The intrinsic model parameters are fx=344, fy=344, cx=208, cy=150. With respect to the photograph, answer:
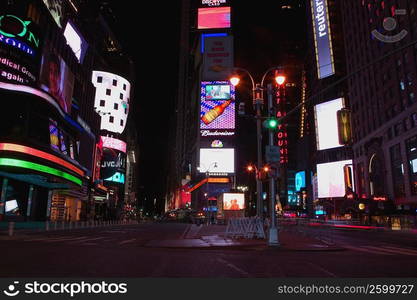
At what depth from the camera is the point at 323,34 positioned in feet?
349

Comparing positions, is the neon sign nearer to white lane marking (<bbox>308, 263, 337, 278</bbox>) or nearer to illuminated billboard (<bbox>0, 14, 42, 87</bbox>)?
illuminated billboard (<bbox>0, 14, 42, 87</bbox>)

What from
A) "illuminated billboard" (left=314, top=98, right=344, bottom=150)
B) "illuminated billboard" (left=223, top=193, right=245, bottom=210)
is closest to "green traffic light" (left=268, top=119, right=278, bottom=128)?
"illuminated billboard" (left=223, top=193, right=245, bottom=210)

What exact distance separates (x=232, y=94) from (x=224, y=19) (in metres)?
26.5

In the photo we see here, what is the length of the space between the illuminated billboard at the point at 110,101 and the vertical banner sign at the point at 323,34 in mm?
62039

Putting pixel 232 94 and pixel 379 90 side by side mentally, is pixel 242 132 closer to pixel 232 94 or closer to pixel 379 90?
pixel 232 94

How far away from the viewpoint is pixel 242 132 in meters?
177

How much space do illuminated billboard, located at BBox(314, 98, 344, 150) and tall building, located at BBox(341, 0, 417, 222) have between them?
11371 mm

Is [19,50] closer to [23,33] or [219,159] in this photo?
[23,33]

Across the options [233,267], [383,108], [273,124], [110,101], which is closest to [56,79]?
[273,124]

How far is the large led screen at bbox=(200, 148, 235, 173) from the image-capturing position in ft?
371

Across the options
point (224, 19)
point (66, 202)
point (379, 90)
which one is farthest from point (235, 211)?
point (224, 19)

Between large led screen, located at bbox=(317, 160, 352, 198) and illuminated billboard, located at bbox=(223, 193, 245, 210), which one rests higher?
large led screen, located at bbox=(317, 160, 352, 198)

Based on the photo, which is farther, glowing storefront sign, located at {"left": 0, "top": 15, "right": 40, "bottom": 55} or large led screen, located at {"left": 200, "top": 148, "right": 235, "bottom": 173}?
large led screen, located at {"left": 200, "top": 148, "right": 235, "bottom": 173}

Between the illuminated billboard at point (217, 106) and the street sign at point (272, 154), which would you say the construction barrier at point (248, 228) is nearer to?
the street sign at point (272, 154)
